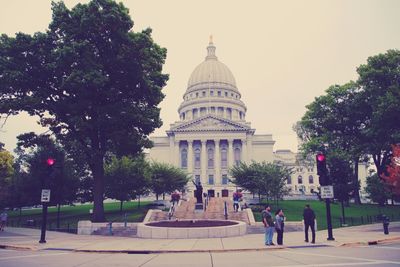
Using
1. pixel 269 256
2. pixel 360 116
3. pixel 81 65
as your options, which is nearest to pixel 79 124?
pixel 81 65

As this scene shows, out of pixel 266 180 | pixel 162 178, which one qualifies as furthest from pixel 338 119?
pixel 162 178

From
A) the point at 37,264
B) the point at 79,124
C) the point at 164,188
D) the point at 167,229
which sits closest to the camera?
the point at 37,264

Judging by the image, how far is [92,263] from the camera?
11.9 metres

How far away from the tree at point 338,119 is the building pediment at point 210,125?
142 feet

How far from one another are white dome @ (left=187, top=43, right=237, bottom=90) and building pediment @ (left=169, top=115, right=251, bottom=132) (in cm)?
2801

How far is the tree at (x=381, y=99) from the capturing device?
34188mm

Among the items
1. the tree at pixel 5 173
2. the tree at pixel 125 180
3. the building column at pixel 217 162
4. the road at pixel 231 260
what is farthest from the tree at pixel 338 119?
the building column at pixel 217 162

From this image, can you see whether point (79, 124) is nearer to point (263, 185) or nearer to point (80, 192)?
point (80, 192)

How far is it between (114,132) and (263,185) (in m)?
19.8

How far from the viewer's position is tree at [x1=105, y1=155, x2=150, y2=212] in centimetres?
3756

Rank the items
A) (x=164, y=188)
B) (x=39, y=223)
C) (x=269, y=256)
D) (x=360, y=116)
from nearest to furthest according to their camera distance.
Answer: (x=269, y=256)
(x=39, y=223)
(x=360, y=116)
(x=164, y=188)

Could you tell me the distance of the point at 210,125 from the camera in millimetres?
91750

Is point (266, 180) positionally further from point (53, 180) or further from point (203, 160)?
point (203, 160)

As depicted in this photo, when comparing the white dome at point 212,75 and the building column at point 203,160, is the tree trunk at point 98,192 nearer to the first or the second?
the building column at point 203,160
